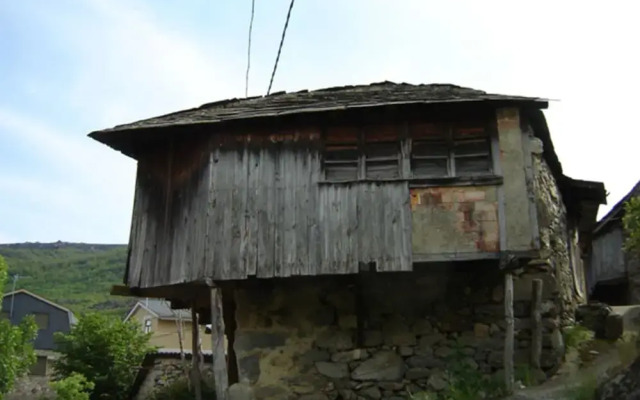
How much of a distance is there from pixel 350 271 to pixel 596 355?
408 cm

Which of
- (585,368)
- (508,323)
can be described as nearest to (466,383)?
(508,323)

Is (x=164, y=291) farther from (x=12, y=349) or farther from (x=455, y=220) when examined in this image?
(x=455, y=220)

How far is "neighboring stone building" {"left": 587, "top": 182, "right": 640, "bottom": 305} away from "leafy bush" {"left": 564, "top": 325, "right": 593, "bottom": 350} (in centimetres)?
648

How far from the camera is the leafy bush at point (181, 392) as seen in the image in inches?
592

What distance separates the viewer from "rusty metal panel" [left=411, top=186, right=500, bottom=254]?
9742mm

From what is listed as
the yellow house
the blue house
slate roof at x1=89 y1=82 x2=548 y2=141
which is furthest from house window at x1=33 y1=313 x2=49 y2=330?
slate roof at x1=89 y1=82 x2=548 y2=141

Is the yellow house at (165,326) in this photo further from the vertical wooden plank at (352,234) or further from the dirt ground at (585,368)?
the dirt ground at (585,368)

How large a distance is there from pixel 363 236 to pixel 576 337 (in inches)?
159

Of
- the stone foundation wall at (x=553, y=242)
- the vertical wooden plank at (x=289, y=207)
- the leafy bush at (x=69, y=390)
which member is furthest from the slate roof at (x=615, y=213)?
the leafy bush at (x=69, y=390)

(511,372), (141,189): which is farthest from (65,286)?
(511,372)

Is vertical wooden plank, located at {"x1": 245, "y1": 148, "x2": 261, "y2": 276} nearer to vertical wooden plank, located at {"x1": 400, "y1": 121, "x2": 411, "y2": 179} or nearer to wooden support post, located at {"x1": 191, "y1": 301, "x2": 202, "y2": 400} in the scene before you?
vertical wooden plank, located at {"x1": 400, "y1": 121, "x2": 411, "y2": 179}

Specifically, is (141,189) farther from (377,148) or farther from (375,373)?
(375,373)

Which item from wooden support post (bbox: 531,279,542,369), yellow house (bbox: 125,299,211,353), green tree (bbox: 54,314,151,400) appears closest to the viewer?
wooden support post (bbox: 531,279,542,369)

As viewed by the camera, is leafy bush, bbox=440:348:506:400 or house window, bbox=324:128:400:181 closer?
leafy bush, bbox=440:348:506:400
